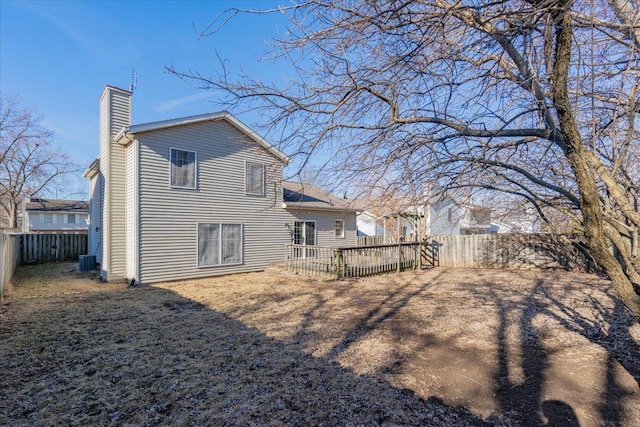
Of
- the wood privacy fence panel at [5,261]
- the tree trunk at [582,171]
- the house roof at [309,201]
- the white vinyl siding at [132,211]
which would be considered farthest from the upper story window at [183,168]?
the tree trunk at [582,171]

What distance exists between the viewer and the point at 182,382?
12.0 feet

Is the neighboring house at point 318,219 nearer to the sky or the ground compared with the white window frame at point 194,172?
nearer to the ground

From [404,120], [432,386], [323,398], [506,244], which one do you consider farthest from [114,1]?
[506,244]

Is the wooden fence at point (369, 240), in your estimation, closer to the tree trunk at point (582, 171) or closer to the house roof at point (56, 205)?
the tree trunk at point (582, 171)

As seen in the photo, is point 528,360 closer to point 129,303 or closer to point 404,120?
point 404,120

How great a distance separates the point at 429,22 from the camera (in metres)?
2.58

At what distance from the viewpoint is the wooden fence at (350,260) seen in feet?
36.2

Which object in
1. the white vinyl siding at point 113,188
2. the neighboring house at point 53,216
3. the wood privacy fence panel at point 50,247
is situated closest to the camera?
the white vinyl siding at point 113,188

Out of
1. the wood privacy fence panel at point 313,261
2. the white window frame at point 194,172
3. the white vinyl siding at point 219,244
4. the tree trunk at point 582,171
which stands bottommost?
the wood privacy fence panel at point 313,261

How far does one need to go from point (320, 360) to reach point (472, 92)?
3768 millimetres

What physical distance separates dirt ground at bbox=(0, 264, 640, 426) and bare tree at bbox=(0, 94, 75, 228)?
2400cm

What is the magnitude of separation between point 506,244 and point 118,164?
1511 centimetres

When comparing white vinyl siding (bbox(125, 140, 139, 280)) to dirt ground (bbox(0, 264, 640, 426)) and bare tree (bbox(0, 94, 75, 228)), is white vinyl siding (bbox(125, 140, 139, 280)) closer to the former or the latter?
dirt ground (bbox(0, 264, 640, 426))

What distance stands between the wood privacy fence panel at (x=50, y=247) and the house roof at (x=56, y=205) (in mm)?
19711
